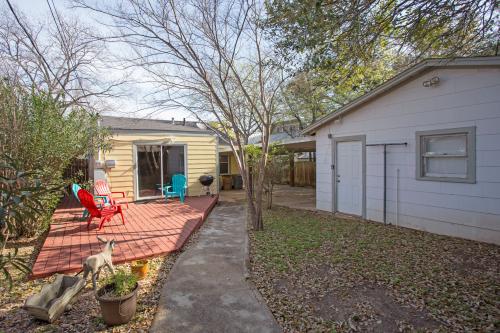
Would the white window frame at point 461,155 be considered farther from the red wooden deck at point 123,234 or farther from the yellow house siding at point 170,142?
the yellow house siding at point 170,142

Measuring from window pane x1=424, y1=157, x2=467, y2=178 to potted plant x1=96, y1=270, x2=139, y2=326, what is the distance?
574 centimetres

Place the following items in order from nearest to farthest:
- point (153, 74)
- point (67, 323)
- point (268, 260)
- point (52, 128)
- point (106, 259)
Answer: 1. point (67, 323)
2. point (106, 259)
3. point (268, 260)
4. point (52, 128)
5. point (153, 74)

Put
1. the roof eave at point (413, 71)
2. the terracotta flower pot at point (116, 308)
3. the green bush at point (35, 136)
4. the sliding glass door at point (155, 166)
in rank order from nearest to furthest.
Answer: the terracotta flower pot at point (116, 308) → the green bush at point (35, 136) → the roof eave at point (413, 71) → the sliding glass door at point (155, 166)

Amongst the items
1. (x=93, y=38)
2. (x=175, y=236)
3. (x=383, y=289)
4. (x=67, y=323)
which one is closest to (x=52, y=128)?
(x=93, y=38)

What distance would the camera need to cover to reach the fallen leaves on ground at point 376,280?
2723mm

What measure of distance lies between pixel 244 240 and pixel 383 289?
8.50ft

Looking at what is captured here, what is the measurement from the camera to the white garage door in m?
7.18

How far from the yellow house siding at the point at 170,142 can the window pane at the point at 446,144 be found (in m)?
6.84

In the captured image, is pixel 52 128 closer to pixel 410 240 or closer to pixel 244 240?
pixel 244 240

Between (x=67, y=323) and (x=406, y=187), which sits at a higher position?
(x=406, y=187)

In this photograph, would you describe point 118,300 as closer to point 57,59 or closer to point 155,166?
point 155,166

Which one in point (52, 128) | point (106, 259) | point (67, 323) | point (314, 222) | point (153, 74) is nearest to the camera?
point (67, 323)

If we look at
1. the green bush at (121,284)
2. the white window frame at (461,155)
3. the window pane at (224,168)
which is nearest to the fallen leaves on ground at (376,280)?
the white window frame at (461,155)

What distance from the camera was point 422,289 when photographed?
3305 millimetres
